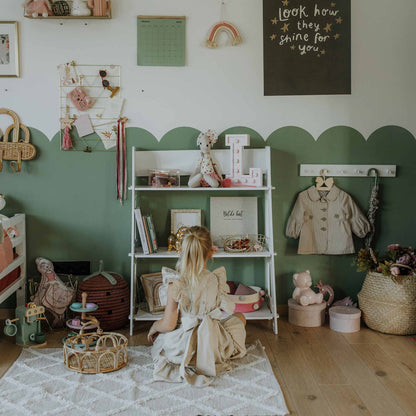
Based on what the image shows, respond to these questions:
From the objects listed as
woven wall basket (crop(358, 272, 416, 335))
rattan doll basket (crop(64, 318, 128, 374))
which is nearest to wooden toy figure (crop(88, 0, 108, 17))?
rattan doll basket (crop(64, 318, 128, 374))

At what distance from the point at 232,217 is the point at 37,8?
179 centimetres

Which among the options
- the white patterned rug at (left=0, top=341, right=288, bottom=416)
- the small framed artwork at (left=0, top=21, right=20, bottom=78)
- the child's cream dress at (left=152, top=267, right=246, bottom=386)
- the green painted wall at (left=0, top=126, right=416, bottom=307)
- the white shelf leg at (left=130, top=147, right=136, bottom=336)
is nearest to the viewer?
the white patterned rug at (left=0, top=341, right=288, bottom=416)

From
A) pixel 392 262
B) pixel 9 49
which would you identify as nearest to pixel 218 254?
pixel 392 262

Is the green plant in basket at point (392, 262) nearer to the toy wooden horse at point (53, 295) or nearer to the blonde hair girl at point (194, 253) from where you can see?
the blonde hair girl at point (194, 253)

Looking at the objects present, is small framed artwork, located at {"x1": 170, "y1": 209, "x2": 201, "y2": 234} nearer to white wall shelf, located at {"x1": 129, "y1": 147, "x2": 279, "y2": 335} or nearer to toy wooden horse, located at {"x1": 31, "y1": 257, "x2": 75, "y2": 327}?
white wall shelf, located at {"x1": 129, "y1": 147, "x2": 279, "y2": 335}

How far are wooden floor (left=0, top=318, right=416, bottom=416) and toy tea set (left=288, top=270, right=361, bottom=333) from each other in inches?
2.4

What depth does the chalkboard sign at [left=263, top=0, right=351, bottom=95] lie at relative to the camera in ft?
11.1

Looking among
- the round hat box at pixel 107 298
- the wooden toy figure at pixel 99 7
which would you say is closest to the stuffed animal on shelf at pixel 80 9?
the wooden toy figure at pixel 99 7

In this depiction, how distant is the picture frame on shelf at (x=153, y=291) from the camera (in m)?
3.27

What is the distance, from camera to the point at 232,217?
3.46 meters

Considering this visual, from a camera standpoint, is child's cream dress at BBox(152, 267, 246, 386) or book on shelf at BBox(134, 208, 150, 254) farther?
book on shelf at BBox(134, 208, 150, 254)

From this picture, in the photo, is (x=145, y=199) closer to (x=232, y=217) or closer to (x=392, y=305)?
(x=232, y=217)

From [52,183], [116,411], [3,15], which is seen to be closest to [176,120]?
[52,183]

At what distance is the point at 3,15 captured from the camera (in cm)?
335
